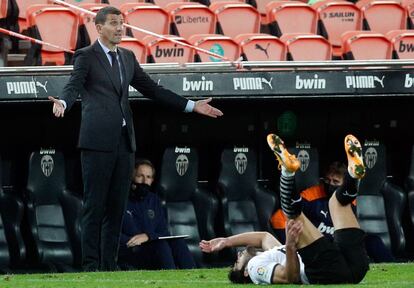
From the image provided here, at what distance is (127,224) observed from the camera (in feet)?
38.1

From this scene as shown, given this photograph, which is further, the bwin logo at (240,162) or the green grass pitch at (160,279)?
the bwin logo at (240,162)

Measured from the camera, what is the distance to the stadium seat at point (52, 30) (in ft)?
41.5

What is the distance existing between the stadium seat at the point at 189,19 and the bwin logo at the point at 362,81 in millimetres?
2367

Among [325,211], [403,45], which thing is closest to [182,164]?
[325,211]

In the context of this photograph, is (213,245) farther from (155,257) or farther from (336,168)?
(336,168)

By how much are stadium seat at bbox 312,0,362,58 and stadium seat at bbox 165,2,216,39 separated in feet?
4.03

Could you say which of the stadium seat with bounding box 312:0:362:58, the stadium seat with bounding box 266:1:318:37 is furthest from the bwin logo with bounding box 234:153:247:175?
the stadium seat with bounding box 312:0:362:58

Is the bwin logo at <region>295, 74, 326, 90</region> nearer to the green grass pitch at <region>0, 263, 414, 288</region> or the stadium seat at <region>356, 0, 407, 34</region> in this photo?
the green grass pitch at <region>0, 263, 414, 288</region>

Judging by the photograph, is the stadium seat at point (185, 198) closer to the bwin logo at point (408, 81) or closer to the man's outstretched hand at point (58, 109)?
the bwin logo at point (408, 81)

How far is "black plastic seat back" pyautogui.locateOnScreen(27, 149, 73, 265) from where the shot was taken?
1206 centimetres

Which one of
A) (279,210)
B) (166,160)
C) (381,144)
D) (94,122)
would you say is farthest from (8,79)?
(381,144)

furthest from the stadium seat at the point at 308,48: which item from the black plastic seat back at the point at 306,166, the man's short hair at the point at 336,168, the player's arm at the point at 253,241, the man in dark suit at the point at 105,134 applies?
the player's arm at the point at 253,241

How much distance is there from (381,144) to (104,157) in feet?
12.0

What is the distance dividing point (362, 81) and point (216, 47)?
176 cm
